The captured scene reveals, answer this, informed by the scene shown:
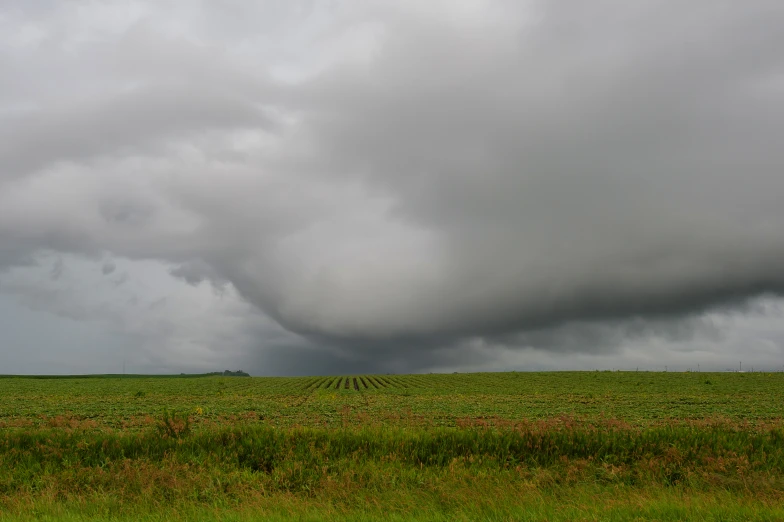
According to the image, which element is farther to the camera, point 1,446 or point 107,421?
point 107,421

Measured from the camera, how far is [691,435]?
1403cm

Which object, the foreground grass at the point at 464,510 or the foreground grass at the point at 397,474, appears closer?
the foreground grass at the point at 464,510

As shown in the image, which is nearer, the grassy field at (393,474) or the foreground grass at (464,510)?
the foreground grass at (464,510)

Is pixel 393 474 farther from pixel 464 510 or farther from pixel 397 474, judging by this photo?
pixel 464 510

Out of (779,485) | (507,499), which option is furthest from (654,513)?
(779,485)

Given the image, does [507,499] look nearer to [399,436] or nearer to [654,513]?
[654,513]

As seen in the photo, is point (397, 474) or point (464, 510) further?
point (397, 474)

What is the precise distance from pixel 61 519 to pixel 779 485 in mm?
13214

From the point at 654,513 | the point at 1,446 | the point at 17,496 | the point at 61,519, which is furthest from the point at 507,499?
the point at 1,446

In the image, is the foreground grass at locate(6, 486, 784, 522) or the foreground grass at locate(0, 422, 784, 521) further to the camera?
the foreground grass at locate(0, 422, 784, 521)

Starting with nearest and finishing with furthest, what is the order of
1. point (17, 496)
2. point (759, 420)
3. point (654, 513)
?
point (654, 513) → point (17, 496) → point (759, 420)

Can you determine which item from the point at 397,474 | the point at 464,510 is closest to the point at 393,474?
the point at 397,474

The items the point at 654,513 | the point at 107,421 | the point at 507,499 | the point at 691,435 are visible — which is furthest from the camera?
the point at 107,421

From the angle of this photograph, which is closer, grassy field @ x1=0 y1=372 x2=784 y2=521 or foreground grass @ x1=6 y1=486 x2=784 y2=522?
foreground grass @ x1=6 y1=486 x2=784 y2=522
